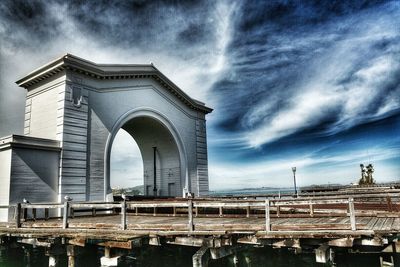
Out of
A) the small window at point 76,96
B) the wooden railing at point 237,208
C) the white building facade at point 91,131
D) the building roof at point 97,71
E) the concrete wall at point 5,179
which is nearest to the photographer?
the wooden railing at point 237,208

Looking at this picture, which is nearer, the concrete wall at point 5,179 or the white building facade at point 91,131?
the concrete wall at point 5,179

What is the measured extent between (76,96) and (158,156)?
32.0 feet

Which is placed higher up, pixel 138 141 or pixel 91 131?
pixel 138 141

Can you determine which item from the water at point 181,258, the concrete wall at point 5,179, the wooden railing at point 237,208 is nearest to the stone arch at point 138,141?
the wooden railing at point 237,208

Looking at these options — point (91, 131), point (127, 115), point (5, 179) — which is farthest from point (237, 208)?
point (5, 179)

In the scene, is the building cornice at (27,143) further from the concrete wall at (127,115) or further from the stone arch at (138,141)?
the stone arch at (138,141)

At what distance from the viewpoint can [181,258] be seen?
15477 millimetres

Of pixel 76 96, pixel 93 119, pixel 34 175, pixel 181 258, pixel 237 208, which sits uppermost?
pixel 76 96

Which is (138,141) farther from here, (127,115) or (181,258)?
(181,258)

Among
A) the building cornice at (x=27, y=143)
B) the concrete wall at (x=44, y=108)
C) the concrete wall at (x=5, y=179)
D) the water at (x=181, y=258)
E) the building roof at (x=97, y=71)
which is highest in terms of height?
the building roof at (x=97, y=71)

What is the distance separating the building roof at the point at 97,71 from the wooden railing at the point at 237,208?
7358mm

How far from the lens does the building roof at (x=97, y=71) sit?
18.2 meters

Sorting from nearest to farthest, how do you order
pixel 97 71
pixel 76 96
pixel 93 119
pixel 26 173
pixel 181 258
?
pixel 181 258, pixel 26 173, pixel 76 96, pixel 93 119, pixel 97 71

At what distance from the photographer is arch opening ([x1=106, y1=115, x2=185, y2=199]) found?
25.4 m
